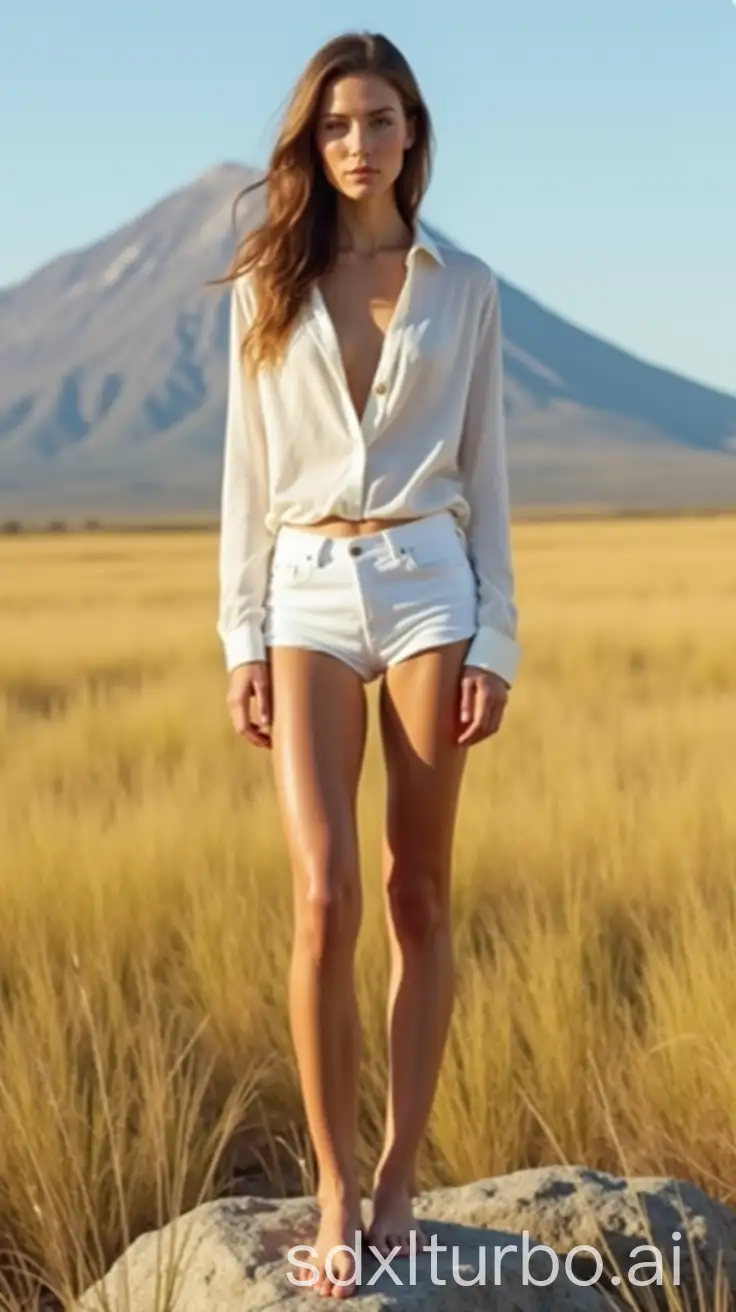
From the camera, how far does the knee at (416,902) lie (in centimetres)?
325

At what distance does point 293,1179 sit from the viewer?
4121 millimetres

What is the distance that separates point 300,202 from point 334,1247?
5.14 feet

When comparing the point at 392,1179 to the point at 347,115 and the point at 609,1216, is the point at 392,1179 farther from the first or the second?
the point at 347,115

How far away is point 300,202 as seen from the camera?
3.33 meters

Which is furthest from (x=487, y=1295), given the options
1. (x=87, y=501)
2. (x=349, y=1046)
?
(x=87, y=501)

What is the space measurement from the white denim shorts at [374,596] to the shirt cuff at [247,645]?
2 cm

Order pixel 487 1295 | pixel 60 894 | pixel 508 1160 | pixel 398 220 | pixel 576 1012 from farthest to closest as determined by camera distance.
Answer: pixel 60 894 < pixel 576 1012 < pixel 508 1160 < pixel 398 220 < pixel 487 1295

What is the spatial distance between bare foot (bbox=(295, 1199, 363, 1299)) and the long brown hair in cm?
126

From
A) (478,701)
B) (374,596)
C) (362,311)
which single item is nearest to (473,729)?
(478,701)

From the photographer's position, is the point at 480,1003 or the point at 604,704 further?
the point at 604,704

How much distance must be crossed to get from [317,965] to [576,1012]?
1.27 meters

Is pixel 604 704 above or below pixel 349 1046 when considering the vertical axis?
below

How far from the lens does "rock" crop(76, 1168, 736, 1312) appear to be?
2996 mm

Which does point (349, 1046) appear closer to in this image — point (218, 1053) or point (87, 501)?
point (218, 1053)
